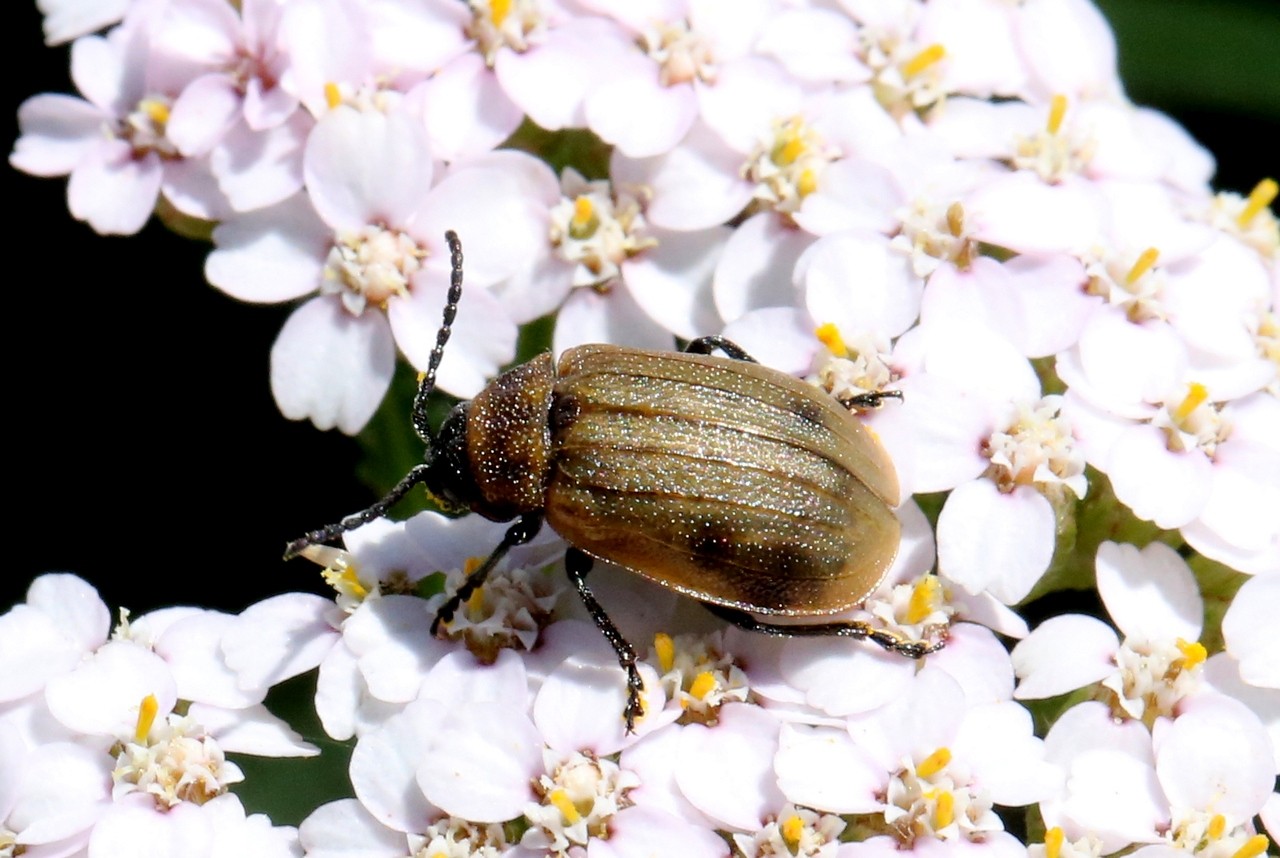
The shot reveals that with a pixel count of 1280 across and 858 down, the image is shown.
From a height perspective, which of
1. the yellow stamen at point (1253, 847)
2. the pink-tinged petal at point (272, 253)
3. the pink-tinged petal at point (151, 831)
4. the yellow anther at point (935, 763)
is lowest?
the pink-tinged petal at point (151, 831)

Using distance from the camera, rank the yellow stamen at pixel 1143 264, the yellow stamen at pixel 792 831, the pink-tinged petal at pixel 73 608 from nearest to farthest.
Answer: the yellow stamen at pixel 792 831 → the pink-tinged petal at pixel 73 608 → the yellow stamen at pixel 1143 264

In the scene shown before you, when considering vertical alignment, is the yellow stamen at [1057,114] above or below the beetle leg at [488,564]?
above

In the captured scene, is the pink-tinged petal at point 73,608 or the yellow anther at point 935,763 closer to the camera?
the yellow anther at point 935,763

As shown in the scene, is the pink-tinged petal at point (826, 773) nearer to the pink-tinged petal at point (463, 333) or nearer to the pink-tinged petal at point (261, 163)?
the pink-tinged petal at point (463, 333)

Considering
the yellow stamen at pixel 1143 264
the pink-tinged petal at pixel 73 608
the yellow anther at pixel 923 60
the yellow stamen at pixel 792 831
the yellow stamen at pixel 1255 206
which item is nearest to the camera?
Result: the yellow stamen at pixel 792 831

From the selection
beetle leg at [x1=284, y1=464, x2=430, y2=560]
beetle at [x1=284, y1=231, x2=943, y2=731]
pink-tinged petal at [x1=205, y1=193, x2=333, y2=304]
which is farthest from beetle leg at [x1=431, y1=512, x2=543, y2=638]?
pink-tinged petal at [x1=205, y1=193, x2=333, y2=304]

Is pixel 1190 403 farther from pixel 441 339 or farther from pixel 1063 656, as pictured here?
pixel 441 339

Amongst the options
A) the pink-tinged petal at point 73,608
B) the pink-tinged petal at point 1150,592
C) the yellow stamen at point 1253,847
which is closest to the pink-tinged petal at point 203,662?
the pink-tinged petal at point 73,608

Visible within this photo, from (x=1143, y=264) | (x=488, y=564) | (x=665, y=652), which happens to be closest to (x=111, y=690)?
(x=488, y=564)
